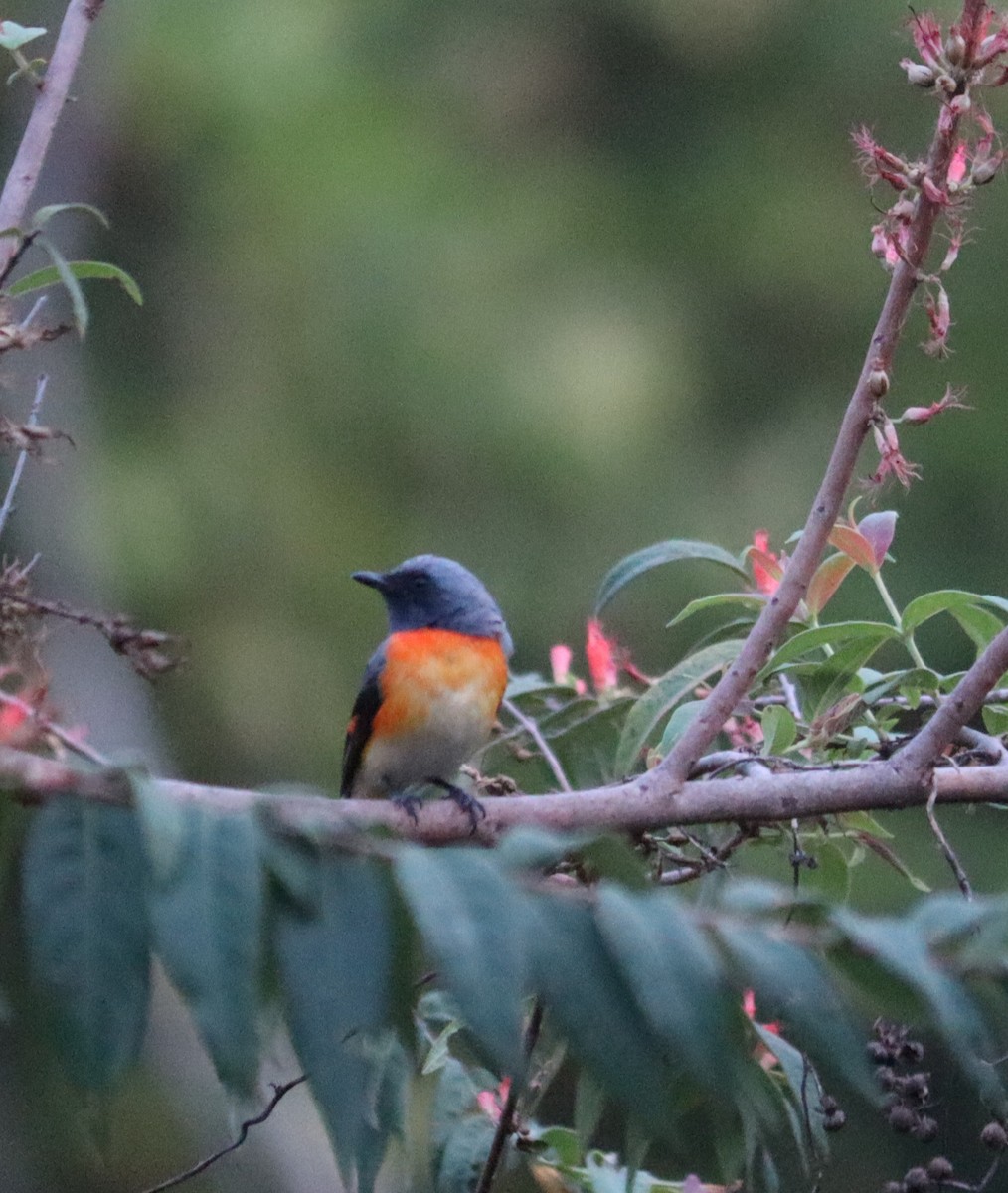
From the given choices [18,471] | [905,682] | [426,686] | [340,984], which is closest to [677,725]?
[905,682]

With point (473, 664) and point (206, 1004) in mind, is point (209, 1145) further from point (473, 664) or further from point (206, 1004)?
point (206, 1004)

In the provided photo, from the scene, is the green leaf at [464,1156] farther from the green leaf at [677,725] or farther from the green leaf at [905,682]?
the green leaf at [905,682]

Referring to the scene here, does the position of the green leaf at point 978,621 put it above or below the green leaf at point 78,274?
below

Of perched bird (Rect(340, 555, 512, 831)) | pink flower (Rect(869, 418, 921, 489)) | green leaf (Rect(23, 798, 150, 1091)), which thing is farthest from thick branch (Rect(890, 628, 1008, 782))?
perched bird (Rect(340, 555, 512, 831))

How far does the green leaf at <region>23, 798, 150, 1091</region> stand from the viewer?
2.99 ft

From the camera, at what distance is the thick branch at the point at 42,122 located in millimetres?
1478

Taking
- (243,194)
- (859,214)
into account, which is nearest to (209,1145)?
(243,194)

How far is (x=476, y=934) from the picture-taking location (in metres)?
0.93

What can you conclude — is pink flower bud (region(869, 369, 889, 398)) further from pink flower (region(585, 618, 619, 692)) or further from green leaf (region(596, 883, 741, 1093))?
pink flower (region(585, 618, 619, 692))

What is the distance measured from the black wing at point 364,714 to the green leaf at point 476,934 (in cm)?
179

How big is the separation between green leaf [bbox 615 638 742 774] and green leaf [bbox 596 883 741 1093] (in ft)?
2.70

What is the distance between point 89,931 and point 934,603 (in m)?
1.01

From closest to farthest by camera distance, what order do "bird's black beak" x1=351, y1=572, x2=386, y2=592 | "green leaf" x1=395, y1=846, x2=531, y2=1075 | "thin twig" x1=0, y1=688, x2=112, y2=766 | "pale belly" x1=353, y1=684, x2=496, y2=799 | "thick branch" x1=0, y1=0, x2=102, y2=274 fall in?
"green leaf" x1=395, y1=846, x2=531, y2=1075 < "thin twig" x1=0, y1=688, x2=112, y2=766 < "thick branch" x1=0, y1=0, x2=102, y2=274 < "pale belly" x1=353, y1=684, x2=496, y2=799 < "bird's black beak" x1=351, y1=572, x2=386, y2=592

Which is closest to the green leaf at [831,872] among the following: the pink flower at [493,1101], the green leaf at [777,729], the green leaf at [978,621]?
the green leaf at [777,729]
